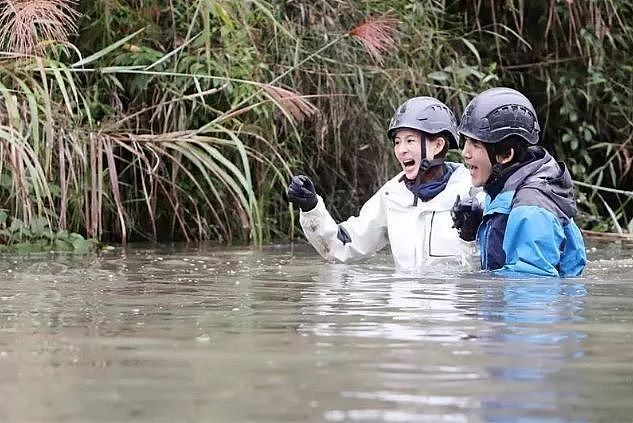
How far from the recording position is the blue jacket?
18.7 ft

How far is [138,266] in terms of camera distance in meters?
7.13

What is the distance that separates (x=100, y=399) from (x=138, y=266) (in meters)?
4.10

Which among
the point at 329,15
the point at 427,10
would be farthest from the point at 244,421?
the point at 427,10

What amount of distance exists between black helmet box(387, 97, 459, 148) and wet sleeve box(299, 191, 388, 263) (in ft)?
1.38

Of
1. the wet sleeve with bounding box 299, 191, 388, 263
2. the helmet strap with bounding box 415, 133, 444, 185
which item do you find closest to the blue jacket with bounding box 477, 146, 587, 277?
the helmet strap with bounding box 415, 133, 444, 185

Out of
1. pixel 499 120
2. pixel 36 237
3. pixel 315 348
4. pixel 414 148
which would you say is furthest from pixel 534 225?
pixel 36 237

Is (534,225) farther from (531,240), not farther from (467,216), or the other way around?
(467,216)

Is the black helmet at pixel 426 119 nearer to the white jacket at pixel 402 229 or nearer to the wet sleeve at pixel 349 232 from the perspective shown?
the white jacket at pixel 402 229

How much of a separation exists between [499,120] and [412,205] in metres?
0.91

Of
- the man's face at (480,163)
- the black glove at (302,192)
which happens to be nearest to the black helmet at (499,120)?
the man's face at (480,163)

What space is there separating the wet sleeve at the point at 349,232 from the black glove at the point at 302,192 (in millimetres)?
81

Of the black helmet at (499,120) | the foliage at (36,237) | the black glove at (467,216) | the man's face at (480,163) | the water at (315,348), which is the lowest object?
the water at (315,348)

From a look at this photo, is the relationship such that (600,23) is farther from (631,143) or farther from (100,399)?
(100,399)

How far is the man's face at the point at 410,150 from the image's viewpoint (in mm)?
7016
